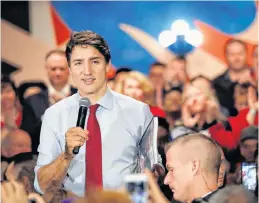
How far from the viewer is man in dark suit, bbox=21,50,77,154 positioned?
324 cm

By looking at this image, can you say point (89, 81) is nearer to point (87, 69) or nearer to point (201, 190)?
point (87, 69)

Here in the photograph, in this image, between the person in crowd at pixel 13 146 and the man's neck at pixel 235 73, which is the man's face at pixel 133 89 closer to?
the person in crowd at pixel 13 146

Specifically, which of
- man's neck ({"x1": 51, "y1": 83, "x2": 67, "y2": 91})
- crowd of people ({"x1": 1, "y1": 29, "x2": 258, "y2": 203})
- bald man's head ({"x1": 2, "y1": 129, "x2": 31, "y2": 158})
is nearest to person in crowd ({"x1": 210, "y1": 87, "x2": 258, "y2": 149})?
crowd of people ({"x1": 1, "y1": 29, "x2": 258, "y2": 203})

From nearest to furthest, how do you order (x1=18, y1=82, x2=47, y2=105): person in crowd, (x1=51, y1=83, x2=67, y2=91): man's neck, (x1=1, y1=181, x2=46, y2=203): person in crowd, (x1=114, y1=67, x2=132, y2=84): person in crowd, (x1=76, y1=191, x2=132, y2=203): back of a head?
(x1=76, y1=191, x2=132, y2=203): back of a head, (x1=1, y1=181, x2=46, y2=203): person in crowd, (x1=51, y1=83, x2=67, y2=91): man's neck, (x1=114, y1=67, x2=132, y2=84): person in crowd, (x1=18, y1=82, x2=47, y2=105): person in crowd

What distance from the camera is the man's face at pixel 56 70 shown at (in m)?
3.28

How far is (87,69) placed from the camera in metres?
2.35

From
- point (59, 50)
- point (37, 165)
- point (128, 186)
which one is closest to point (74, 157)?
point (37, 165)

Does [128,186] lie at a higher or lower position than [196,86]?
lower

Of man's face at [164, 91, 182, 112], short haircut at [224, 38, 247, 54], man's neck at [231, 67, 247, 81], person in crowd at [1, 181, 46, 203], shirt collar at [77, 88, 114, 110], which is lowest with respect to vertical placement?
person in crowd at [1, 181, 46, 203]

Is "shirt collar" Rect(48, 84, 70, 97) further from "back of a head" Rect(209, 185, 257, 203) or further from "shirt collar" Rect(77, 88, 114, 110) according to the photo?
"back of a head" Rect(209, 185, 257, 203)

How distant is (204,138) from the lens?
7.54ft

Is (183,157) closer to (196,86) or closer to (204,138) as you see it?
(204,138)

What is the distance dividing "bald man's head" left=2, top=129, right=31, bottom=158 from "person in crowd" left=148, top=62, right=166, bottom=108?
2.77ft

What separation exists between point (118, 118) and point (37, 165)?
33 centimetres
